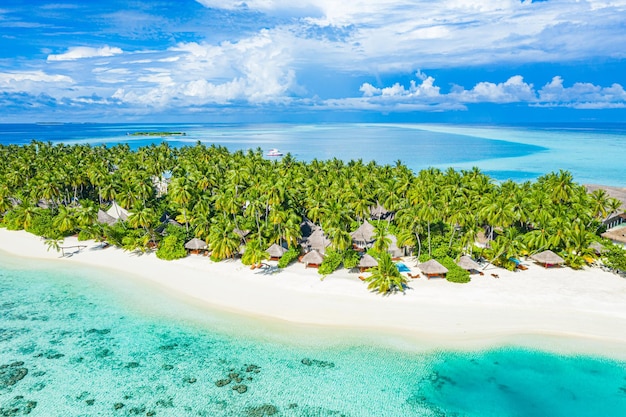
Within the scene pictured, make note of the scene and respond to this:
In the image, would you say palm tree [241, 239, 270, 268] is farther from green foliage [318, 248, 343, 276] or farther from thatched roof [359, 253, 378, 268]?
thatched roof [359, 253, 378, 268]

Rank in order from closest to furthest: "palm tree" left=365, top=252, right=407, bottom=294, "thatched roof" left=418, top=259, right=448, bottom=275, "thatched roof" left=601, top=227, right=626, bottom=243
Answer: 1. "palm tree" left=365, top=252, right=407, bottom=294
2. "thatched roof" left=418, top=259, right=448, bottom=275
3. "thatched roof" left=601, top=227, right=626, bottom=243

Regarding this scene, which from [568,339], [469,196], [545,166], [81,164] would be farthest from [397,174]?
[545,166]

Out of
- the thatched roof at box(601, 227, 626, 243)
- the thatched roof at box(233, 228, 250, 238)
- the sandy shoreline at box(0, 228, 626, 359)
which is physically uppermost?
the thatched roof at box(233, 228, 250, 238)

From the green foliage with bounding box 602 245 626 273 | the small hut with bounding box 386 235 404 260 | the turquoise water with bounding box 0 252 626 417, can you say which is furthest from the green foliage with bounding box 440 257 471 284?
the green foliage with bounding box 602 245 626 273

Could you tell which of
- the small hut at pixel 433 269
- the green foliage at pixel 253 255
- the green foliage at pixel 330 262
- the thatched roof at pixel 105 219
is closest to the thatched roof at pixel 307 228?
the green foliage at pixel 253 255

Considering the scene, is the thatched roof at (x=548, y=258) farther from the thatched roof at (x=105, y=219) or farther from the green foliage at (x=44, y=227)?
the green foliage at (x=44, y=227)

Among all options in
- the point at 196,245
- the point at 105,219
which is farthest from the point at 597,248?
the point at 105,219

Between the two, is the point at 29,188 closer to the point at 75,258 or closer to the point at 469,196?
the point at 75,258
